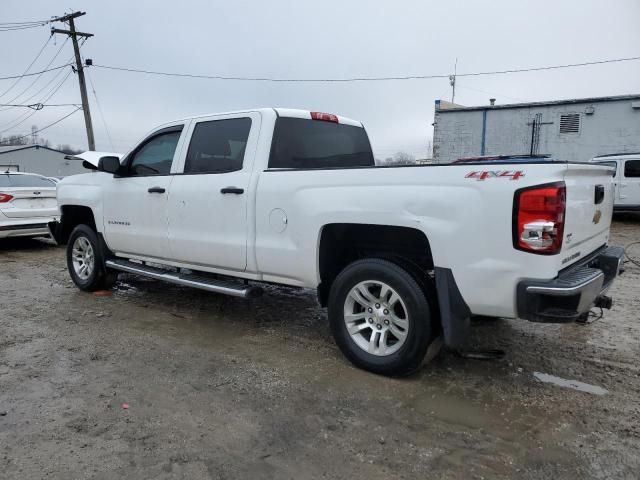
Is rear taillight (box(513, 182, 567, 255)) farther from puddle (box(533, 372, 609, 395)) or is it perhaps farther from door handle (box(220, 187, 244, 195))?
door handle (box(220, 187, 244, 195))

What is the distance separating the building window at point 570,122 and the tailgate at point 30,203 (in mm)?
17655

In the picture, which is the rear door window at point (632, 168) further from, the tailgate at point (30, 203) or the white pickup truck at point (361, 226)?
the tailgate at point (30, 203)

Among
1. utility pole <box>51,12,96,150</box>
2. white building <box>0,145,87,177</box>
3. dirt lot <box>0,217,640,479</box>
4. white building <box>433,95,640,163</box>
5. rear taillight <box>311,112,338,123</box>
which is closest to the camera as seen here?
dirt lot <box>0,217,640,479</box>

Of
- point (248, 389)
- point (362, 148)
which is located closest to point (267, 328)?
point (248, 389)

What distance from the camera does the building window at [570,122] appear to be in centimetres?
1917

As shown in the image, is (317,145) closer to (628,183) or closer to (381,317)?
(381,317)

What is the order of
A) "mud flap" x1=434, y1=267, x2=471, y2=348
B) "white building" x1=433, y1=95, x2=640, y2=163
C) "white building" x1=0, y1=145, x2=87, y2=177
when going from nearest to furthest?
"mud flap" x1=434, y1=267, x2=471, y2=348
"white building" x1=433, y1=95, x2=640, y2=163
"white building" x1=0, y1=145, x2=87, y2=177

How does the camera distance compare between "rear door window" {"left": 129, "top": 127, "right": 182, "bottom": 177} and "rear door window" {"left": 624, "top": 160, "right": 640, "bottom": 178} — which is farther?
"rear door window" {"left": 624, "top": 160, "right": 640, "bottom": 178}

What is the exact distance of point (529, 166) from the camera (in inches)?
118

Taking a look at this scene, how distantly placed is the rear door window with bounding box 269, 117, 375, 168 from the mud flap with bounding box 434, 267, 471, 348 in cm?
190

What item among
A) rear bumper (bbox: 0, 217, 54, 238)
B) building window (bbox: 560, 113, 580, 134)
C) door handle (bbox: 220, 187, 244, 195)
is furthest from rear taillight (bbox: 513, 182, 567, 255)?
building window (bbox: 560, 113, 580, 134)

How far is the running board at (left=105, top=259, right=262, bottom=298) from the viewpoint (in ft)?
14.7

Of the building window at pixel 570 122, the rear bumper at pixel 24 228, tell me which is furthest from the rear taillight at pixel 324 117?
the building window at pixel 570 122

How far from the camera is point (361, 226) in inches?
154
